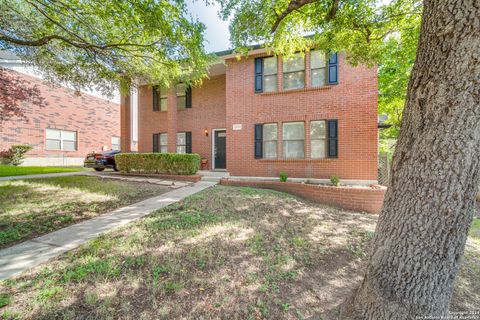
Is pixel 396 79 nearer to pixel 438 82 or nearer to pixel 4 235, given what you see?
pixel 438 82

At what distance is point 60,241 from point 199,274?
2.55 metres

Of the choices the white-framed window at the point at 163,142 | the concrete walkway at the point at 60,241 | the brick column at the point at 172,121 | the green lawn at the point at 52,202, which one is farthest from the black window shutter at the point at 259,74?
the concrete walkway at the point at 60,241

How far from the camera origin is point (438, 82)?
1699 millimetres

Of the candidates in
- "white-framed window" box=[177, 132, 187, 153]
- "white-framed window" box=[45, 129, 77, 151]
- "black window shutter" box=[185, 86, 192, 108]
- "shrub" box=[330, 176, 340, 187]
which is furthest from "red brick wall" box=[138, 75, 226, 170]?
"white-framed window" box=[45, 129, 77, 151]

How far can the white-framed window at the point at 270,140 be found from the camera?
9.43m

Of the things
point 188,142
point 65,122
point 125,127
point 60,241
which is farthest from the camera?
point 65,122

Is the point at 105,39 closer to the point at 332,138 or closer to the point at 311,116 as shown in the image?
the point at 311,116

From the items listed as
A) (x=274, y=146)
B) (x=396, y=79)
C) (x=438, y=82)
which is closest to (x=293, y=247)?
(x=438, y=82)

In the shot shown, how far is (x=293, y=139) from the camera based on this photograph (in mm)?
9125

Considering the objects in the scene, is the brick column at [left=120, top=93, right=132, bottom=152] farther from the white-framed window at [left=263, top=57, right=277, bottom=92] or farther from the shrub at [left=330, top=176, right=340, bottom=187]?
the shrub at [left=330, top=176, right=340, bottom=187]

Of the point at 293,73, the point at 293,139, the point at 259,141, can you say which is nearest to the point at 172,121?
the point at 259,141

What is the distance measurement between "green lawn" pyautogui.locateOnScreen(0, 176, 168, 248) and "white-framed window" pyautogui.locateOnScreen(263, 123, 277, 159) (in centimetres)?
477

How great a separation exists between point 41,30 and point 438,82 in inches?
358

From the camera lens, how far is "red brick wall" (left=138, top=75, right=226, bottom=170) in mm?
11766
